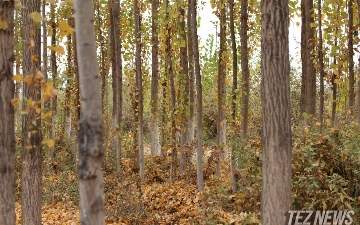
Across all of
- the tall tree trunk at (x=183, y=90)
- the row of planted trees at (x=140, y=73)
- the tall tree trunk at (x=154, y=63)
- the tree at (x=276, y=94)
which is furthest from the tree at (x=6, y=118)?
the tall tree trunk at (x=154, y=63)

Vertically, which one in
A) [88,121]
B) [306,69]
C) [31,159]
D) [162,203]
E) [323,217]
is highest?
[306,69]

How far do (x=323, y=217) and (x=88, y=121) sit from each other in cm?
444

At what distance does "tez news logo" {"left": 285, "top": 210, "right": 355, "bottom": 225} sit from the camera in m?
5.65

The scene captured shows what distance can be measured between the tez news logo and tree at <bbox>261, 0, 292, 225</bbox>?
1130 millimetres

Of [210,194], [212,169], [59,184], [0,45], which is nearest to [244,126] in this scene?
[210,194]

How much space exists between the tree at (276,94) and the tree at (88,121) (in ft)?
7.97

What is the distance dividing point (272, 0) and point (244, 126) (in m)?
4.43

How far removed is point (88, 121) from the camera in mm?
2592

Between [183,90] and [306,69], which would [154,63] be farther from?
[306,69]

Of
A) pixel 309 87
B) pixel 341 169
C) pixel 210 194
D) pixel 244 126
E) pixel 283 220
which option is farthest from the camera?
pixel 309 87

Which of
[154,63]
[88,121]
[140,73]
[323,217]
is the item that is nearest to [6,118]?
[88,121]

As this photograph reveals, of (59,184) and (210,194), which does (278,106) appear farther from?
(59,184)

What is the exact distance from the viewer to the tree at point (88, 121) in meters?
2.60

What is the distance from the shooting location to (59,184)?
10938 millimetres
